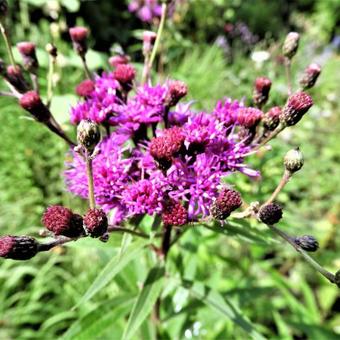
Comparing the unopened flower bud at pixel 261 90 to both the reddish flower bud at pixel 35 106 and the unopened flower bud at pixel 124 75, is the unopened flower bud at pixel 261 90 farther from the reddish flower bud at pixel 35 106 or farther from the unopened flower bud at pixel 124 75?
the reddish flower bud at pixel 35 106

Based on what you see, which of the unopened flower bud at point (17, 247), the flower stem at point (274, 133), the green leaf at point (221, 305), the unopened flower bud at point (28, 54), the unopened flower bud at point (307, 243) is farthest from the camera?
the unopened flower bud at point (28, 54)

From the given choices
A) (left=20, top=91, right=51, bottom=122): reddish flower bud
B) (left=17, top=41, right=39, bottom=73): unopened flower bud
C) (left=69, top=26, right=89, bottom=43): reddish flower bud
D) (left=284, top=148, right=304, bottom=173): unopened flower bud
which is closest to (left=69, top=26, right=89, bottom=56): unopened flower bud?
(left=69, top=26, right=89, bottom=43): reddish flower bud

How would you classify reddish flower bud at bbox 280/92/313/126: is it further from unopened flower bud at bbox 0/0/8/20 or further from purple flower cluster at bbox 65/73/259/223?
unopened flower bud at bbox 0/0/8/20

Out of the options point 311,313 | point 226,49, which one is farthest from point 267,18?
point 311,313

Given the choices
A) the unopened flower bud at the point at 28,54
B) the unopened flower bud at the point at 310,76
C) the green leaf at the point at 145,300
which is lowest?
the green leaf at the point at 145,300

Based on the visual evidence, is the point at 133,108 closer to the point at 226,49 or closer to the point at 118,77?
the point at 118,77

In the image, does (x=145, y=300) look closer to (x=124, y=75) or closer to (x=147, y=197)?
(x=147, y=197)

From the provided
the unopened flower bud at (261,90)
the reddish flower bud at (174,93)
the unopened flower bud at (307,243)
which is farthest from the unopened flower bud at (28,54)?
the unopened flower bud at (307,243)

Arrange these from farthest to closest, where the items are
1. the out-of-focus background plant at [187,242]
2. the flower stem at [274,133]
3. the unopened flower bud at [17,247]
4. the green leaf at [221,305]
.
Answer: the out-of-focus background plant at [187,242] → the green leaf at [221,305] → the flower stem at [274,133] → the unopened flower bud at [17,247]
